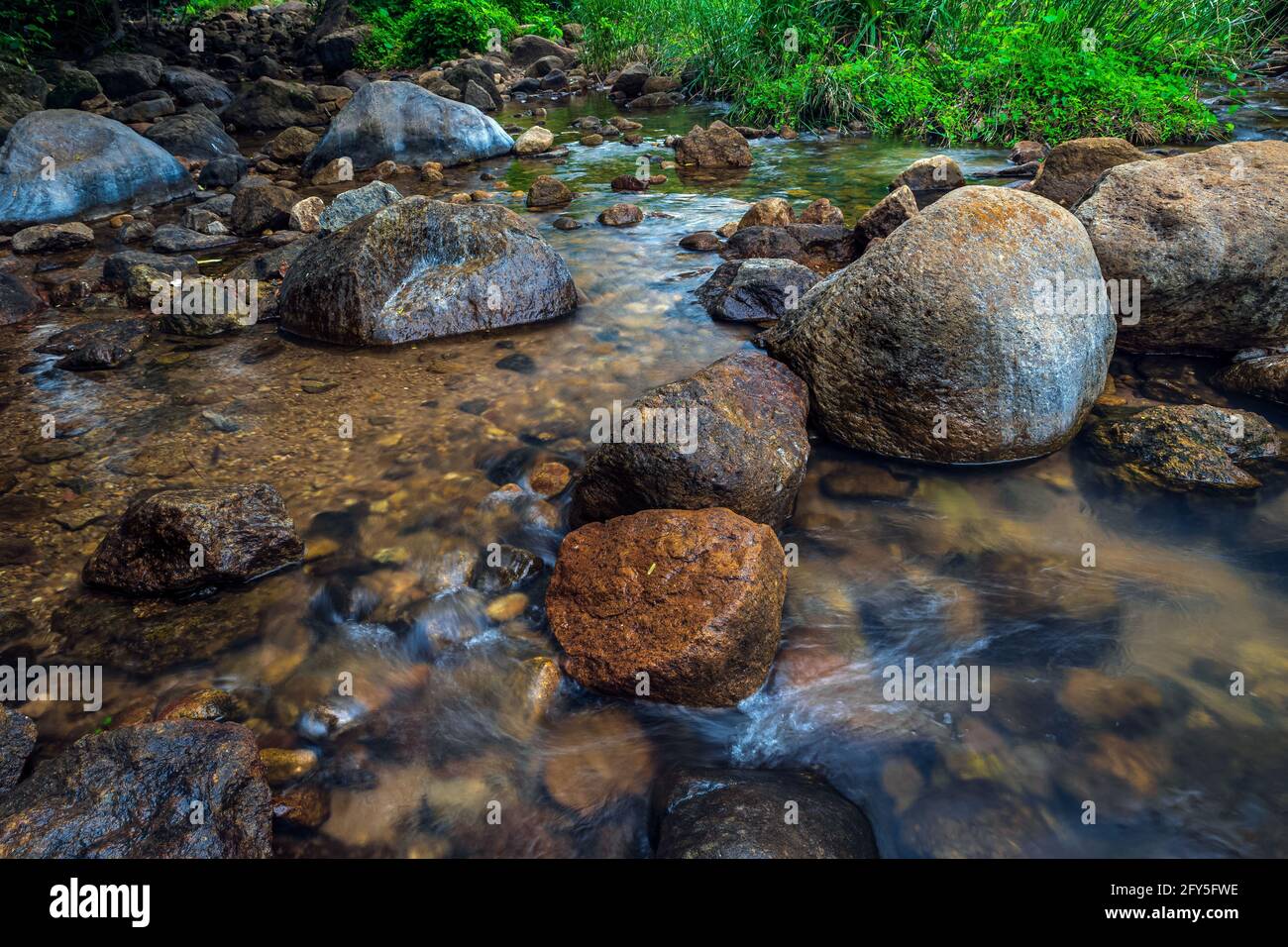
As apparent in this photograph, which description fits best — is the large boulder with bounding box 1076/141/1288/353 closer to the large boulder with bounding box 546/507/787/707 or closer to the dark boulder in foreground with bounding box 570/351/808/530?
the dark boulder in foreground with bounding box 570/351/808/530

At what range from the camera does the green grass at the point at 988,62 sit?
10188 millimetres

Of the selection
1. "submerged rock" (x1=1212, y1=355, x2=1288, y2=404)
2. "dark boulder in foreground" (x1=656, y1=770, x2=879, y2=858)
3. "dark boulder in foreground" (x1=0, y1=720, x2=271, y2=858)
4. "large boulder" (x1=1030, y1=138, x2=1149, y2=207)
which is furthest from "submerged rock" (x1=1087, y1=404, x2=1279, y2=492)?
"dark boulder in foreground" (x1=0, y1=720, x2=271, y2=858)

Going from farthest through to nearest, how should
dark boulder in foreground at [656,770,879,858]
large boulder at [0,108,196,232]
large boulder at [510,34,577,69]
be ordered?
large boulder at [510,34,577,69], large boulder at [0,108,196,232], dark boulder in foreground at [656,770,879,858]

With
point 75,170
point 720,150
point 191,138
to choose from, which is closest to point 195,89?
point 191,138

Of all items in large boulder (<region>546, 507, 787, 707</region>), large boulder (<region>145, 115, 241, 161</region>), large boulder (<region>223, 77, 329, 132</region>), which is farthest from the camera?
large boulder (<region>223, 77, 329, 132</region>)

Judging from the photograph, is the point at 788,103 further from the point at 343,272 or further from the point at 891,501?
the point at 891,501

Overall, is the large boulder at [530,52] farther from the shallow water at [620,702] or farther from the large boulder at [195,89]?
the shallow water at [620,702]

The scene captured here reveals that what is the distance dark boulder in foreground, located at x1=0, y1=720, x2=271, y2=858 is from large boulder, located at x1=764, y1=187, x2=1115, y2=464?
320cm

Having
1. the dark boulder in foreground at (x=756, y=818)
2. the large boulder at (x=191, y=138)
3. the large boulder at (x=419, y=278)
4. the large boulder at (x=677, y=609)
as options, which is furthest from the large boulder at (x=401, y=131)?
the dark boulder in foreground at (x=756, y=818)

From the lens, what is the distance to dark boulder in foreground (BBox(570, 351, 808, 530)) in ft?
10.9

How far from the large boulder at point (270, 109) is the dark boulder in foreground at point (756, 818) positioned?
47.9ft

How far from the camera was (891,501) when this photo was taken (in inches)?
152
